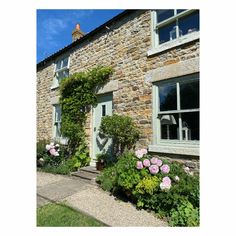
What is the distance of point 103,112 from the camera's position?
7.23 metres

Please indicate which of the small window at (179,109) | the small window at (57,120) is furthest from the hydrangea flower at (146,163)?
the small window at (57,120)

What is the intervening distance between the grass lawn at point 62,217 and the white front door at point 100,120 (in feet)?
9.48

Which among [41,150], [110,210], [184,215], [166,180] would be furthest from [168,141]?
[41,150]

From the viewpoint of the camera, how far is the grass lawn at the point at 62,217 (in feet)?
12.2

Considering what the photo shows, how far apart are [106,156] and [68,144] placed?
2.24m

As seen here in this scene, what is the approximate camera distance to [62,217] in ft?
12.8

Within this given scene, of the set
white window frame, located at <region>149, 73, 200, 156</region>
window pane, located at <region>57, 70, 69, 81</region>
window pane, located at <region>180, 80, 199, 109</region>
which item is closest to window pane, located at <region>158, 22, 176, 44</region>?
white window frame, located at <region>149, 73, 200, 156</region>

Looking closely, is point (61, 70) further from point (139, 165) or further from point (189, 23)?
point (139, 165)

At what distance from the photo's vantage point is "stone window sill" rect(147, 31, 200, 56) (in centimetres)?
483

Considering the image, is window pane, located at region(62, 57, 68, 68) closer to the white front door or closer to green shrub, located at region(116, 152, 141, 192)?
the white front door

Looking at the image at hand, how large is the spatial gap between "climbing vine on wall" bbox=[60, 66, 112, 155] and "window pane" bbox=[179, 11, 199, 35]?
274cm

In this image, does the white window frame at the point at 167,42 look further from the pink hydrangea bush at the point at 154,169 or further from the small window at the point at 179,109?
the pink hydrangea bush at the point at 154,169

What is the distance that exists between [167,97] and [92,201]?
3.02 meters
